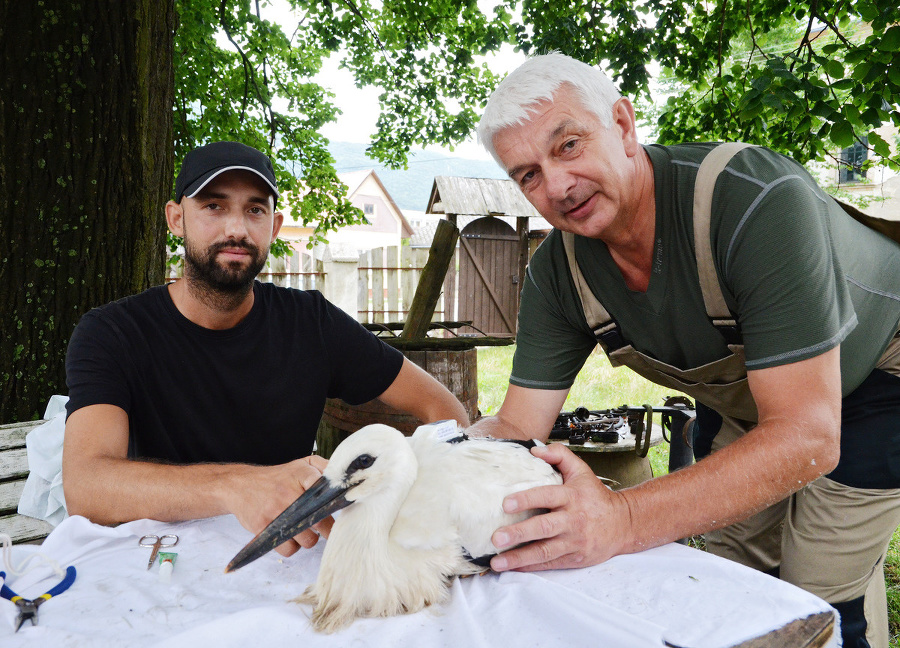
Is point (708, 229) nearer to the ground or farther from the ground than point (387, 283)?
farther from the ground

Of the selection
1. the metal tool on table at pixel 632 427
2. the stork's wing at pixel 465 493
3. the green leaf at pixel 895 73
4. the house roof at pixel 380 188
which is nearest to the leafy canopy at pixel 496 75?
the green leaf at pixel 895 73

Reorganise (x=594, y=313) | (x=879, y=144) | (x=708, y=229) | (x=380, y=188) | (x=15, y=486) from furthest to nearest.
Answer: (x=380, y=188) → (x=879, y=144) → (x=15, y=486) → (x=594, y=313) → (x=708, y=229)

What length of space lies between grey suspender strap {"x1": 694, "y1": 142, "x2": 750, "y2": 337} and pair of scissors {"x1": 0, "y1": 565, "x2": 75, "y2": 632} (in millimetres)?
1886

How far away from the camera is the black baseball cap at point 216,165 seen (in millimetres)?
2233

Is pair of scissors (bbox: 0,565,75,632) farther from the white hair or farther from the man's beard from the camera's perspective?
the white hair

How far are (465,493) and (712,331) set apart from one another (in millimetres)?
998

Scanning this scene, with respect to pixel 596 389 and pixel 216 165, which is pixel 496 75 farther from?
pixel 216 165

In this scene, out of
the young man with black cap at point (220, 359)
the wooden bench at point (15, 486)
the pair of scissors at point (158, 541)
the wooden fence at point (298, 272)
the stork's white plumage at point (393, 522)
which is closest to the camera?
the stork's white plumage at point (393, 522)

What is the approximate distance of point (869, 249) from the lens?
74.8 inches

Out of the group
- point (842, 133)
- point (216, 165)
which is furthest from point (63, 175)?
point (842, 133)

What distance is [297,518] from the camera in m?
1.41

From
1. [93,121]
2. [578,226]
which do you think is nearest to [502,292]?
[93,121]

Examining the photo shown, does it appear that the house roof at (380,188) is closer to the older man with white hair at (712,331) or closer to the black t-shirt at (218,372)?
the black t-shirt at (218,372)

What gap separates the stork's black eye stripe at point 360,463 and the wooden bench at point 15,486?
156 centimetres
